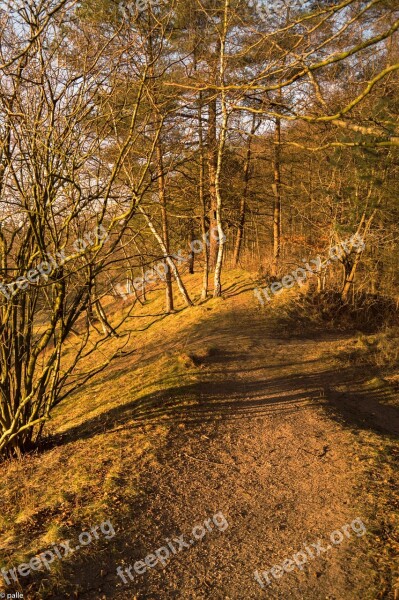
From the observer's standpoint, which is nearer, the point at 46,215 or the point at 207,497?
the point at 207,497

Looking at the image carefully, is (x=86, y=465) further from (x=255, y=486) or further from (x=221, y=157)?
(x=221, y=157)

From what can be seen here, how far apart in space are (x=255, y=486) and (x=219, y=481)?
404 millimetres

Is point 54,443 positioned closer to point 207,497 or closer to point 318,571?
point 207,497

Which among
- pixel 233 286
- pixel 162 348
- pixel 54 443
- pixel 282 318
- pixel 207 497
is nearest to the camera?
pixel 207 497

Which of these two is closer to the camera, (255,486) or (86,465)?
(255,486)

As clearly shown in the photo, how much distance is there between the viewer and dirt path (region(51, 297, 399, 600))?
355 cm

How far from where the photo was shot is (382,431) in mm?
6617

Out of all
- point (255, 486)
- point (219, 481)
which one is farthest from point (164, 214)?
point (255, 486)

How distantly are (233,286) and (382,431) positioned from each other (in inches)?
378

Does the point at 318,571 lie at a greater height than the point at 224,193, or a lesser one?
lesser

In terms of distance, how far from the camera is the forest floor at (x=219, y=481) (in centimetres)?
357

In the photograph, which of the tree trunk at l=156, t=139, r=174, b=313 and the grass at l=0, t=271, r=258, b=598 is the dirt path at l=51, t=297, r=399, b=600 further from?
the tree trunk at l=156, t=139, r=174, b=313

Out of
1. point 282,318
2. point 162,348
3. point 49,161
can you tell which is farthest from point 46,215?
point 282,318

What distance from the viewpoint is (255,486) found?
16.2 ft
